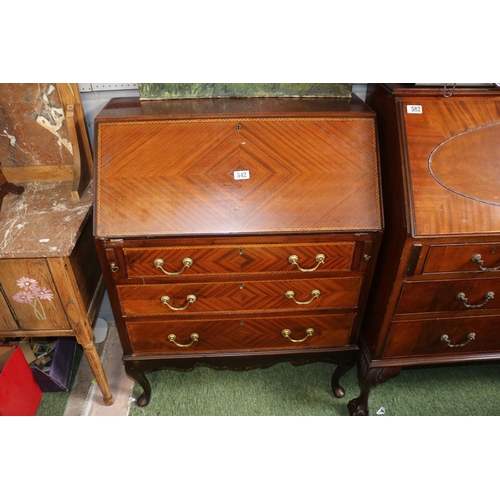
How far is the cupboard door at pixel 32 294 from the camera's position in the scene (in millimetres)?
1584

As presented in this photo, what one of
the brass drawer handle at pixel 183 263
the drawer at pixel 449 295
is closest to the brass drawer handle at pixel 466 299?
the drawer at pixel 449 295


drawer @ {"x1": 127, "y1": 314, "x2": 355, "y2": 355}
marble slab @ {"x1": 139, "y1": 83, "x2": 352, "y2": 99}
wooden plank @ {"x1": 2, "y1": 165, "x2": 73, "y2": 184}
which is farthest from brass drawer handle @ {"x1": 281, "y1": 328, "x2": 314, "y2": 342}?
wooden plank @ {"x1": 2, "y1": 165, "x2": 73, "y2": 184}

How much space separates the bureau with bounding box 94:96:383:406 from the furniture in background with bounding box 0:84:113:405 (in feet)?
0.66

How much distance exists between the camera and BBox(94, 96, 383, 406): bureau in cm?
152

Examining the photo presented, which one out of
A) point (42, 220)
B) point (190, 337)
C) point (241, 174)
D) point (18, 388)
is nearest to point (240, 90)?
point (241, 174)

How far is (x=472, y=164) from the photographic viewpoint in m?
1.54

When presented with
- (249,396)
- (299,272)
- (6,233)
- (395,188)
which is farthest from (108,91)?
(249,396)

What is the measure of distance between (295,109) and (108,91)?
0.95 metres

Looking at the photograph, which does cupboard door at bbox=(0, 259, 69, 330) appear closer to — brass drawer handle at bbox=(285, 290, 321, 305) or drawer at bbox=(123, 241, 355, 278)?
drawer at bbox=(123, 241, 355, 278)

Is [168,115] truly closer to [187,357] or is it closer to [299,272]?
[299,272]

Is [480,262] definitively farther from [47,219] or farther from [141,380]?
[47,219]

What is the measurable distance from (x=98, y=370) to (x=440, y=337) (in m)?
1.64

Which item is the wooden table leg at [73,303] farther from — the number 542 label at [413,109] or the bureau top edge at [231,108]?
the number 542 label at [413,109]

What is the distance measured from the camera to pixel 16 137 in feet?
6.16
